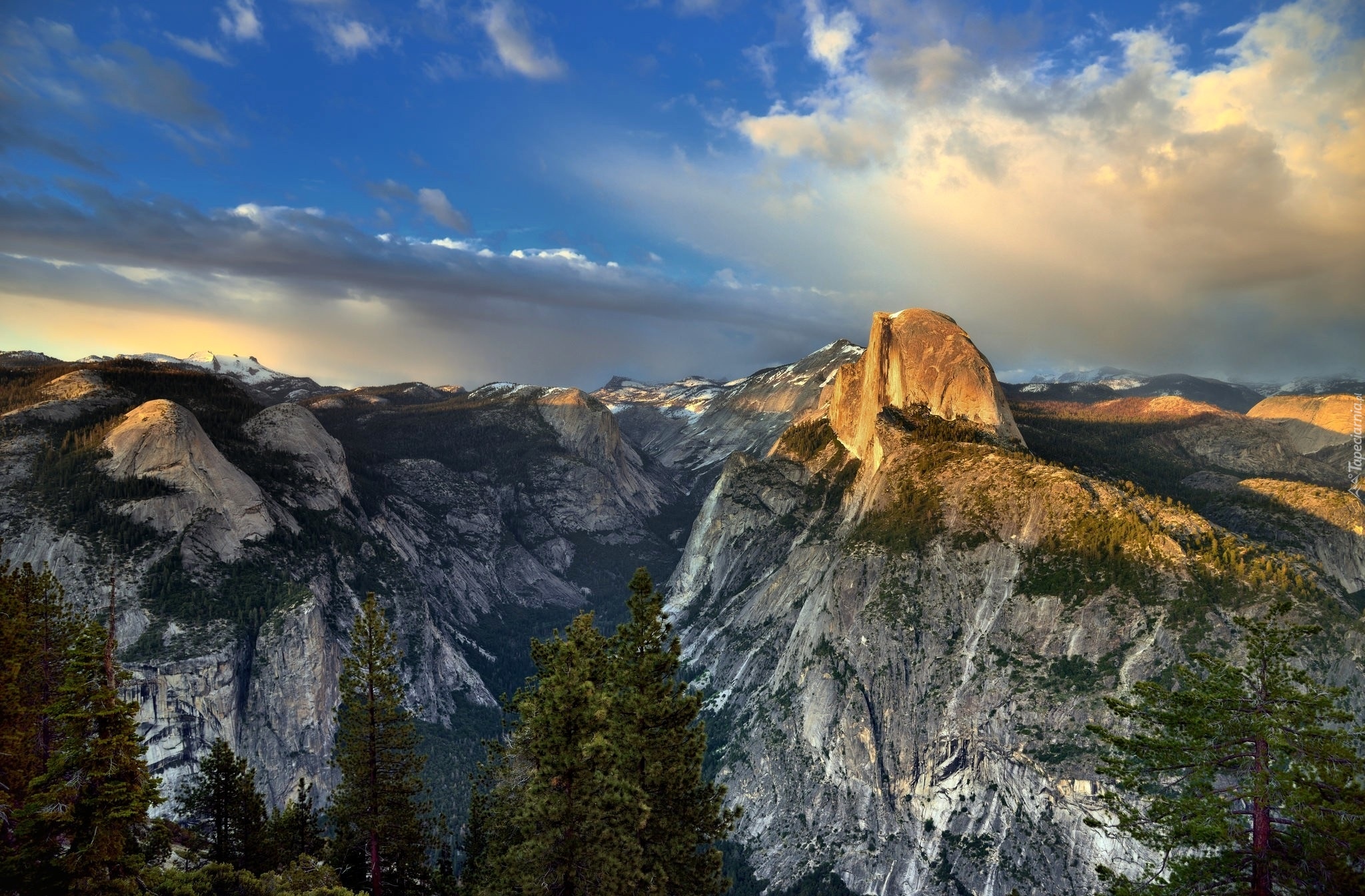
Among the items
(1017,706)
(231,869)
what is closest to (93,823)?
(231,869)

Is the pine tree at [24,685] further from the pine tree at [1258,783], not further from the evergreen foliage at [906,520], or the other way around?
the evergreen foliage at [906,520]

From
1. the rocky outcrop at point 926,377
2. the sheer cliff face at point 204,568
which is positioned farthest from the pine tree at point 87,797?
the rocky outcrop at point 926,377

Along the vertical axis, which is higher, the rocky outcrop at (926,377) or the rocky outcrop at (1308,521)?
the rocky outcrop at (926,377)

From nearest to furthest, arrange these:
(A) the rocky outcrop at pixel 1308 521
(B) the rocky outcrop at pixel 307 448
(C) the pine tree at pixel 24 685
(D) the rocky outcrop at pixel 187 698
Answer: (C) the pine tree at pixel 24 685 → (D) the rocky outcrop at pixel 187 698 → (A) the rocky outcrop at pixel 1308 521 → (B) the rocky outcrop at pixel 307 448

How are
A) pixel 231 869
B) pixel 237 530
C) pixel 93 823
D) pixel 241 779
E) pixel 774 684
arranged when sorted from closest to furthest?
pixel 93 823 < pixel 231 869 < pixel 241 779 < pixel 237 530 < pixel 774 684

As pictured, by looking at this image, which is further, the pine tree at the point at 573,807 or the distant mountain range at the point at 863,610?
the distant mountain range at the point at 863,610

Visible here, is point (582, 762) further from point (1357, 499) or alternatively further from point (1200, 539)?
point (1357, 499)

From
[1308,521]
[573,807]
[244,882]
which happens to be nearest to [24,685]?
[244,882]

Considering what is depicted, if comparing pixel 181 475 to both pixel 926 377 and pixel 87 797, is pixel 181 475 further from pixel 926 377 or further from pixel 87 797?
pixel 926 377
